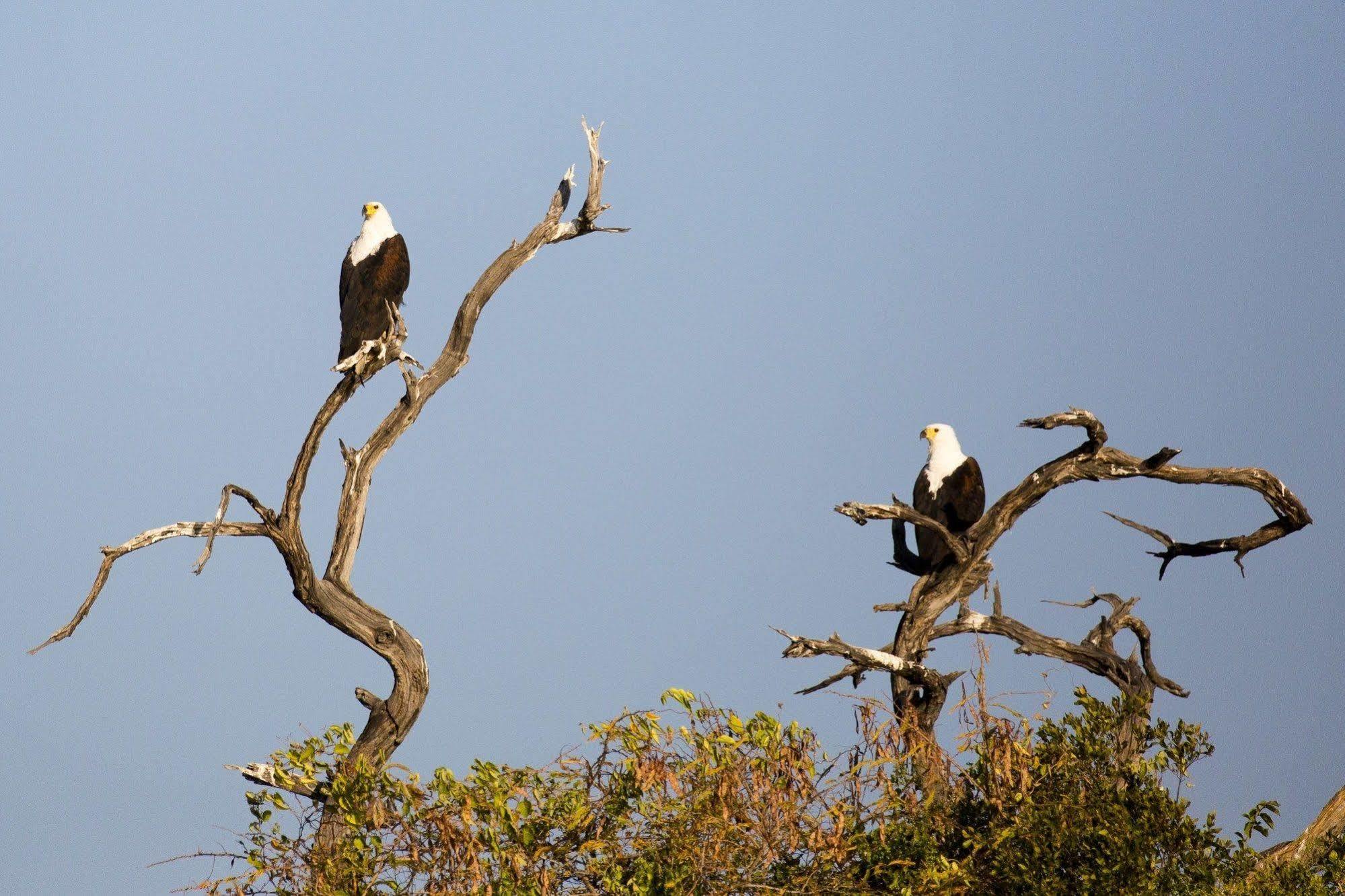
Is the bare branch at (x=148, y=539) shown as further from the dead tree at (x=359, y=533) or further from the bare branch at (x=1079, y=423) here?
the bare branch at (x=1079, y=423)

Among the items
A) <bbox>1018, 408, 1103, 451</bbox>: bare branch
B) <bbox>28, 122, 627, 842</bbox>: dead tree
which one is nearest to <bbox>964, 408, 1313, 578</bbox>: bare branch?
<bbox>1018, 408, 1103, 451</bbox>: bare branch

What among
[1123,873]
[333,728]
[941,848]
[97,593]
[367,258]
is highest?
[367,258]

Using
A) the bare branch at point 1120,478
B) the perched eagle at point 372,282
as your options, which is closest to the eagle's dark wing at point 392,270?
the perched eagle at point 372,282

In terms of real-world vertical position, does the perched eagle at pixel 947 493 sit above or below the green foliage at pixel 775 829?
above

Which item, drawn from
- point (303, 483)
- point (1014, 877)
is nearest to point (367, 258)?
point (303, 483)

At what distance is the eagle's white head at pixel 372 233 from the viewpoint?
9.18 meters

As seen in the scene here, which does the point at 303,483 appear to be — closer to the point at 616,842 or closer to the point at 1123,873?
the point at 616,842

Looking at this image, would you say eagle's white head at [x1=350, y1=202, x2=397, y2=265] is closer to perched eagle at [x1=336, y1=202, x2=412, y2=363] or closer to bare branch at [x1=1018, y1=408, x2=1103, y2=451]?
perched eagle at [x1=336, y1=202, x2=412, y2=363]

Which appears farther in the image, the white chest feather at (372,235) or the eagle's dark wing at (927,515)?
the white chest feather at (372,235)

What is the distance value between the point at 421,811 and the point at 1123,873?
280 centimetres

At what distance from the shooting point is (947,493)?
8641 millimetres

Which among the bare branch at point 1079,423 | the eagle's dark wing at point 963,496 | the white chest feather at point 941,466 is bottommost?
the bare branch at point 1079,423

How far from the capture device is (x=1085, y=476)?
7848 mm

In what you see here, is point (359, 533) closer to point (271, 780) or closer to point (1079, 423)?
point (271, 780)
